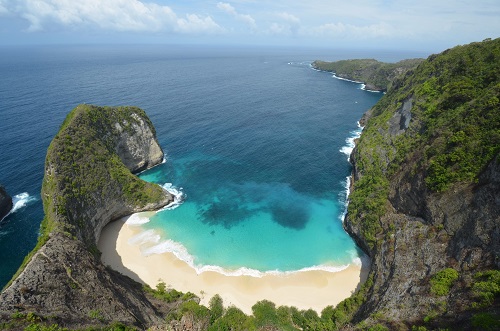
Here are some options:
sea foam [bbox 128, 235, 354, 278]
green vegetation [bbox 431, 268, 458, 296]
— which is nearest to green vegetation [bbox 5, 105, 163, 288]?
sea foam [bbox 128, 235, 354, 278]

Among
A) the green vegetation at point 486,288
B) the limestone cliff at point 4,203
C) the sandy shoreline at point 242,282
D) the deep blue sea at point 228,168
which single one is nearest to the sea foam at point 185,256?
the deep blue sea at point 228,168

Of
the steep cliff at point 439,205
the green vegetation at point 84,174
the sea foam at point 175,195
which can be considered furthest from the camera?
the sea foam at point 175,195

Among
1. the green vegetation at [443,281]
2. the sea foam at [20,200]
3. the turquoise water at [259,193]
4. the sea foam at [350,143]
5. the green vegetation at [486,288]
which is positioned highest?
the green vegetation at [486,288]

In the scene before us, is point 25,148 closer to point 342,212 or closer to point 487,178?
point 342,212

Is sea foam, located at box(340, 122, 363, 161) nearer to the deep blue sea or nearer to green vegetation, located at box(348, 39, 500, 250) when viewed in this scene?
the deep blue sea

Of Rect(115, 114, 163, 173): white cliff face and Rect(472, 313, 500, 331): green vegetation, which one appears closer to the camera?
Rect(472, 313, 500, 331): green vegetation

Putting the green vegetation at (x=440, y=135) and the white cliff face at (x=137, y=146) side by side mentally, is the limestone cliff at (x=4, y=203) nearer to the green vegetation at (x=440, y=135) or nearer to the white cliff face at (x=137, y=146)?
the white cliff face at (x=137, y=146)

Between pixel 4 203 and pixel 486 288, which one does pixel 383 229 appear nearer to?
pixel 486 288
